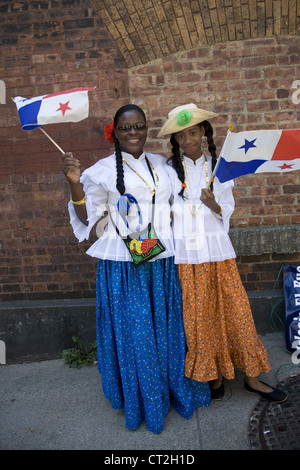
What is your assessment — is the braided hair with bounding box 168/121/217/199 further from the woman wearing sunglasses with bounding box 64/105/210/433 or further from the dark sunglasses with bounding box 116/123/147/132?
the dark sunglasses with bounding box 116/123/147/132

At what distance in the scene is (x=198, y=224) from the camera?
2.54m

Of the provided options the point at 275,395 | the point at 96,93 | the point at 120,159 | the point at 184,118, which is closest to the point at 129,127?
the point at 120,159

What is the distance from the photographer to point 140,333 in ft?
8.02

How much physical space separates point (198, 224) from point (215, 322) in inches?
27.2

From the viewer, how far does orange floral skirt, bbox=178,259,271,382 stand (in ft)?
8.31

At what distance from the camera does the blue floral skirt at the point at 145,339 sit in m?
2.45

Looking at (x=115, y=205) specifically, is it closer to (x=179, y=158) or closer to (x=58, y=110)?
(x=179, y=158)

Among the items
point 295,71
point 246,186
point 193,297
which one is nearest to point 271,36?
point 295,71

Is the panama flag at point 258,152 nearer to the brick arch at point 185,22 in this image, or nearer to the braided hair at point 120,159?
the braided hair at point 120,159

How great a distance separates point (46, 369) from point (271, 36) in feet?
11.7

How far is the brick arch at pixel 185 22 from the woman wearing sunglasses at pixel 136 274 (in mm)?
1194

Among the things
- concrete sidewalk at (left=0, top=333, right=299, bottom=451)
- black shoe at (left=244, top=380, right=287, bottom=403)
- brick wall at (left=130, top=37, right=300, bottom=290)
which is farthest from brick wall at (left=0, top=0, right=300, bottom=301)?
black shoe at (left=244, top=380, right=287, bottom=403)

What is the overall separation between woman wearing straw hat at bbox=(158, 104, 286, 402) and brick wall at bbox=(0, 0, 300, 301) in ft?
3.19
